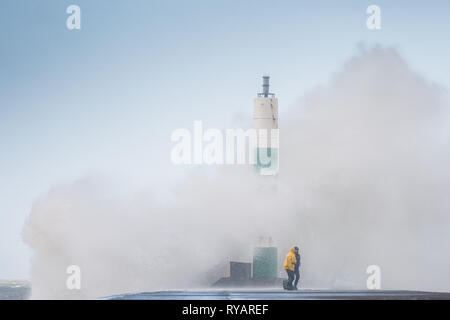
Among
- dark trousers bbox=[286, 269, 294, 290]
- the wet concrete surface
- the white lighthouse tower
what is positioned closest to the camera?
the wet concrete surface

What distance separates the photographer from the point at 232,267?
60.2 metres

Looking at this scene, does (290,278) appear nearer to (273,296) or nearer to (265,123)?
(273,296)

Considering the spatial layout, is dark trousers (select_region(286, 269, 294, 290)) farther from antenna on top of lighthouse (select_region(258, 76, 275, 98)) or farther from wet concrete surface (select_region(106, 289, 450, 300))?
antenna on top of lighthouse (select_region(258, 76, 275, 98))

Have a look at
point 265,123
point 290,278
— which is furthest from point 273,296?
point 265,123

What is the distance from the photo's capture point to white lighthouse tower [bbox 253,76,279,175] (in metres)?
60.3

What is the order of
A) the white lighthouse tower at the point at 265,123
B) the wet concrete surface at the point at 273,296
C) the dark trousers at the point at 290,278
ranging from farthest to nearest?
the white lighthouse tower at the point at 265,123 < the dark trousers at the point at 290,278 < the wet concrete surface at the point at 273,296

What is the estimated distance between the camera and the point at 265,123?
60750 mm

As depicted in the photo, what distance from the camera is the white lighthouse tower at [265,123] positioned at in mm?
60312

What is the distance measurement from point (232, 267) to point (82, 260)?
32207mm

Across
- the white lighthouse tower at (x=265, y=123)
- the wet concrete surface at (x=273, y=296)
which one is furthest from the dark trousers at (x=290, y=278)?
the white lighthouse tower at (x=265, y=123)

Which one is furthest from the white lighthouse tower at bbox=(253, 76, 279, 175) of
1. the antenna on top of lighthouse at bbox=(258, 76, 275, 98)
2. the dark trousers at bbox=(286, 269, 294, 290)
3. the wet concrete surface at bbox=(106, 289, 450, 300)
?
the wet concrete surface at bbox=(106, 289, 450, 300)

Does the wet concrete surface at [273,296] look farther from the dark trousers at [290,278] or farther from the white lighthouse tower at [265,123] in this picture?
the white lighthouse tower at [265,123]
